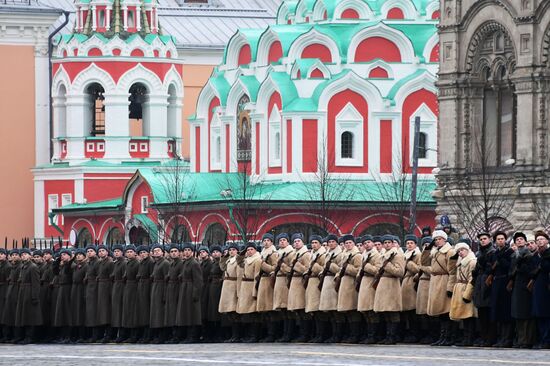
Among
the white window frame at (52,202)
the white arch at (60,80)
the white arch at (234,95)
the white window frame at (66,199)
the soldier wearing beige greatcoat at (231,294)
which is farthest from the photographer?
the white window frame at (52,202)

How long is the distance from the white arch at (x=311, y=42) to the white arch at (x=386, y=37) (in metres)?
0.48

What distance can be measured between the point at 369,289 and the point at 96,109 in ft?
167

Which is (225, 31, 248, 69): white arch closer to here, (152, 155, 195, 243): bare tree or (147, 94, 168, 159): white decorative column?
(152, 155, 195, 243): bare tree

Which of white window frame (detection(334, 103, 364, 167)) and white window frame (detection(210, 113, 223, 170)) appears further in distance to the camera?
white window frame (detection(210, 113, 223, 170))

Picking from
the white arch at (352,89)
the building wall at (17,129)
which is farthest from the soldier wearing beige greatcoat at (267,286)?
the building wall at (17,129)

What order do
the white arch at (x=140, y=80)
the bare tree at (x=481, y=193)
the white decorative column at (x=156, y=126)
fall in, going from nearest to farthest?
the bare tree at (x=481, y=193) < the white arch at (x=140, y=80) < the white decorative column at (x=156, y=126)

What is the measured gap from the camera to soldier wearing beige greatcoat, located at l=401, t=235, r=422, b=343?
3031 cm

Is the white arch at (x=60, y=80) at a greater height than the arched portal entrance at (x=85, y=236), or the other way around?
the white arch at (x=60, y=80)

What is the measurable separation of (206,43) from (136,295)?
5342cm

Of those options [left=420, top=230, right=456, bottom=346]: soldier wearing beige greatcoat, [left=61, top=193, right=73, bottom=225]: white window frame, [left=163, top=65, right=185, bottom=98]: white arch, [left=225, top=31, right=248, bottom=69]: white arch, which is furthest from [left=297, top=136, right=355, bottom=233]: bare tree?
[left=420, top=230, right=456, bottom=346]: soldier wearing beige greatcoat

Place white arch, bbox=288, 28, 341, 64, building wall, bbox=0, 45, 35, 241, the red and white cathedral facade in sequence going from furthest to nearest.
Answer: building wall, bbox=0, 45, 35, 241 < white arch, bbox=288, 28, 341, 64 < the red and white cathedral facade

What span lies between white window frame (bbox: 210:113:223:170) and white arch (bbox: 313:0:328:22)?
5.32m

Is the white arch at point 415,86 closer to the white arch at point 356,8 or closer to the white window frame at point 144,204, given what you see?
the white arch at point 356,8

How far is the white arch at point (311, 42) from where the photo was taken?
68938 millimetres
